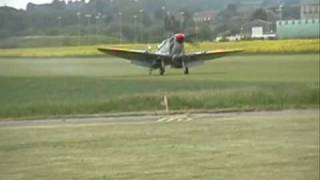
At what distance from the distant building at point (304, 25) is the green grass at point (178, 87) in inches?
37.4

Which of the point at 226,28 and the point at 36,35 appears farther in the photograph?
the point at 226,28

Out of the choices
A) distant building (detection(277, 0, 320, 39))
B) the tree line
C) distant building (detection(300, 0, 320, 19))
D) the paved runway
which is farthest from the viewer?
the paved runway

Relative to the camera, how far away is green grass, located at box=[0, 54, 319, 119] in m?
13.5

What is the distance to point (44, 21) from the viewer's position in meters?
9.91

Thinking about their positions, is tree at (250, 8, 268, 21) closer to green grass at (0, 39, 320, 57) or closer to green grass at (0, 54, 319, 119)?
green grass at (0, 39, 320, 57)

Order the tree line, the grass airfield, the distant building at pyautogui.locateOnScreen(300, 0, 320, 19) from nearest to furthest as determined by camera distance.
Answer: the grass airfield < the tree line < the distant building at pyautogui.locateOnScreen(300, 0, 320, 19)

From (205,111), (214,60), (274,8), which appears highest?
(274,8)

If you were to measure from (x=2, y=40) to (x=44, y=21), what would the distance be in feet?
3.30

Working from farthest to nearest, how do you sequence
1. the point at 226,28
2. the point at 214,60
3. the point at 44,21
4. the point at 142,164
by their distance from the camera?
the point at 214,60, the point at 226,28, the point at 44,21, the point at 142,164

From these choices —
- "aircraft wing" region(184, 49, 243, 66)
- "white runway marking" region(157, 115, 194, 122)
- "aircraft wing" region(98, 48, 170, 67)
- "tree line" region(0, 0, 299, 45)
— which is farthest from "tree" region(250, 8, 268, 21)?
"white runway marking" region(157, 115, 194, 122)

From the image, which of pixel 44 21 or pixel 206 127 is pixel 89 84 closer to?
pixel 206 127

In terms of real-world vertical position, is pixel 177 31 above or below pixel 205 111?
above

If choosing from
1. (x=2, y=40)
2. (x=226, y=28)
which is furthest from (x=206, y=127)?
(x=2, y=40)

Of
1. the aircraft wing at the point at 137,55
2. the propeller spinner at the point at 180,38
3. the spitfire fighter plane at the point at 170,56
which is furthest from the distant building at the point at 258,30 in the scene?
the aircraft wing at the point at 137,55
